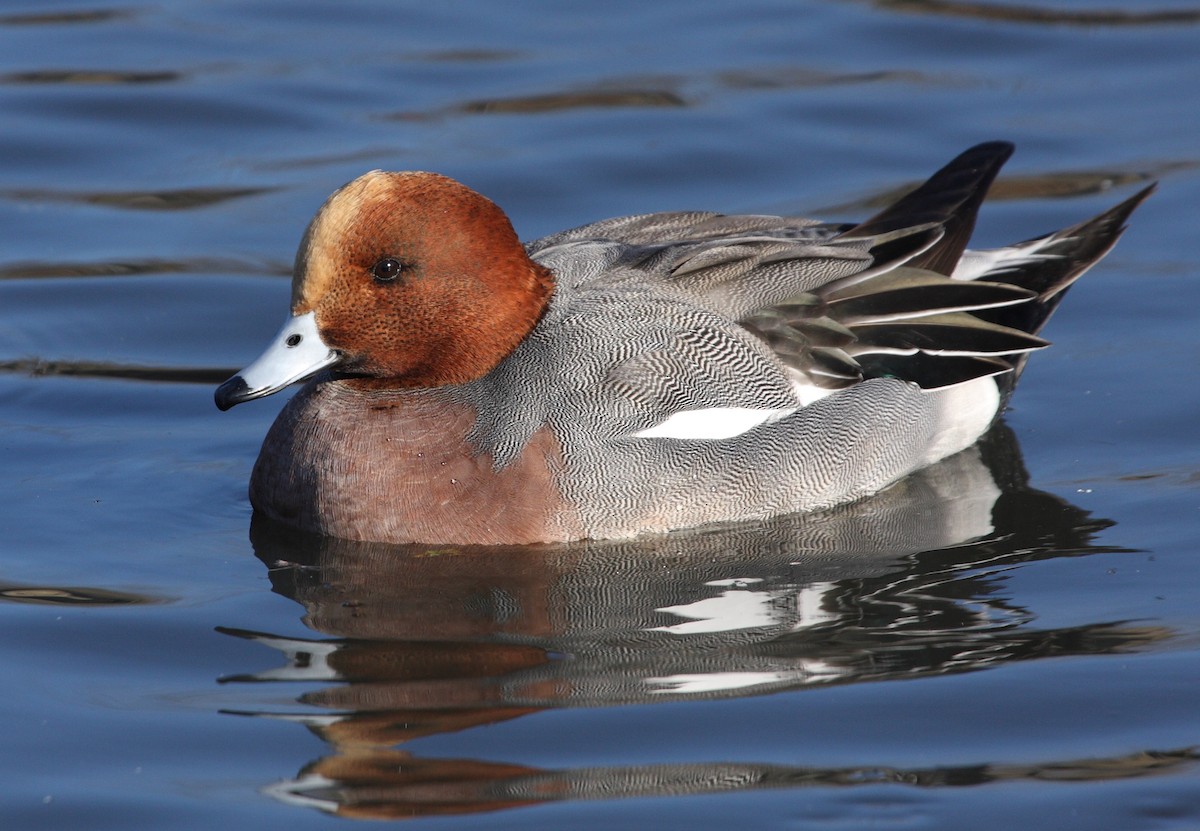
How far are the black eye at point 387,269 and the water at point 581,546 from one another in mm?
828

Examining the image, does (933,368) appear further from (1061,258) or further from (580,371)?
(580,371)

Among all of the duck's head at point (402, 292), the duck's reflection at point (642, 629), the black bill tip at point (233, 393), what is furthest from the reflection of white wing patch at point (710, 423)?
the black bill tip at point (233, 393)

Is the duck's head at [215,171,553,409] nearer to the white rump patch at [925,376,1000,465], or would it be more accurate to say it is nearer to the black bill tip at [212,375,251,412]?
the black bill tip at [212,375,251,412]

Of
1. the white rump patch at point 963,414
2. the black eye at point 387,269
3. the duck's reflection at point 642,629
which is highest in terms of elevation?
the black eye at point 387,269

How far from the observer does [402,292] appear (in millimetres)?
5559

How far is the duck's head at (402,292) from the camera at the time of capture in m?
5.43

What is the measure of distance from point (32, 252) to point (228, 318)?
1.07m

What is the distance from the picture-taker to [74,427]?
654 cm

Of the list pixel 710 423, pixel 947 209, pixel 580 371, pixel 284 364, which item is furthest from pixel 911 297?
pixel 284 364

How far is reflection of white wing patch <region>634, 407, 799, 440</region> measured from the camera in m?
5.62

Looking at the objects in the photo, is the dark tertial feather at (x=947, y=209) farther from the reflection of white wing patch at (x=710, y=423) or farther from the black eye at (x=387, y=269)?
the black eye at (x=387, y=269)

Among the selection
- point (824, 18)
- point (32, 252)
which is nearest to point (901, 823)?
point (32, 252)

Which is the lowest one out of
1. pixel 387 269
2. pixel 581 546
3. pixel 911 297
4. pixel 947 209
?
pixel 581 546

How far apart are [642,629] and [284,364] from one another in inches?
53.6
